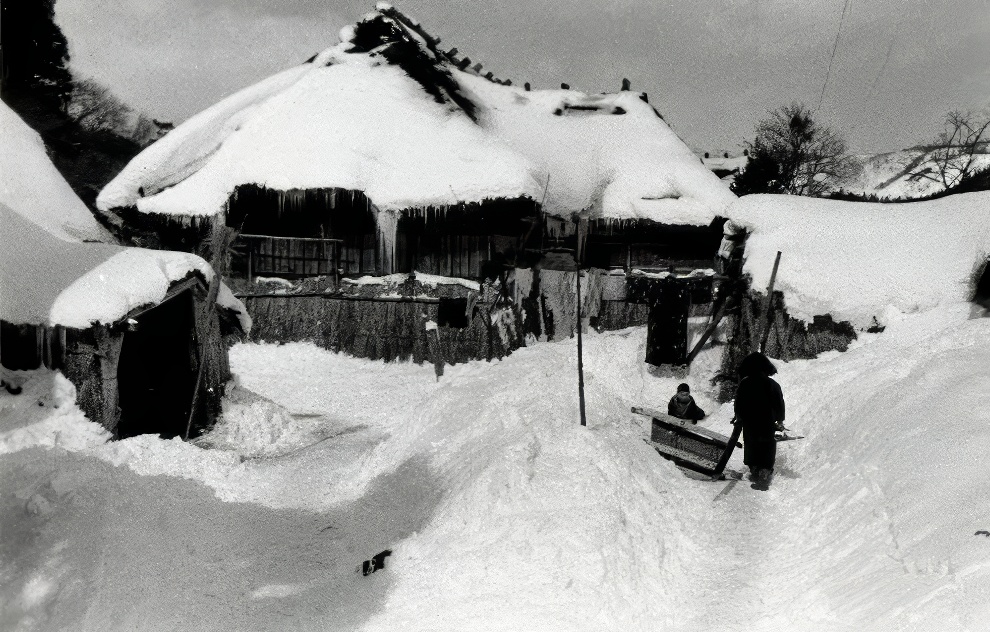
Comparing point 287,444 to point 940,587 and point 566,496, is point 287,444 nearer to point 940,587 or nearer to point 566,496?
point 566,496

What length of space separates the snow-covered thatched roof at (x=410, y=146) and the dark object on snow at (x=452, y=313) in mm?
3361

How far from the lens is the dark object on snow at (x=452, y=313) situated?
44.7 ft

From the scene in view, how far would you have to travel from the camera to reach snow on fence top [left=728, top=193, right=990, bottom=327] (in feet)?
40.2

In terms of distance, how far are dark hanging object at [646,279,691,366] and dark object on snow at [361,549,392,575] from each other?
10.2 m

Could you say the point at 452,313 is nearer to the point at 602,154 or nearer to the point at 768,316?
the point at 768,316

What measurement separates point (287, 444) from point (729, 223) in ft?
A: 34.3

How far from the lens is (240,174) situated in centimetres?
1667

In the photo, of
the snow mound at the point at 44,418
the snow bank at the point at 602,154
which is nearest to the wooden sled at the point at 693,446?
the snow mound at the point at 44,418

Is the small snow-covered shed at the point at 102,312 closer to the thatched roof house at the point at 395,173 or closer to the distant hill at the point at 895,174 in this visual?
the thatched roof house at the point at 395,173

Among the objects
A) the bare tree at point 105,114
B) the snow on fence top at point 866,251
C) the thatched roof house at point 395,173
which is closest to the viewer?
the snow on fence top at point 866,251

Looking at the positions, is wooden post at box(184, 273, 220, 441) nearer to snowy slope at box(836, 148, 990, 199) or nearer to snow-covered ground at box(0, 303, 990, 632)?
snow-covered ground at box(0, 303, 990, 632)

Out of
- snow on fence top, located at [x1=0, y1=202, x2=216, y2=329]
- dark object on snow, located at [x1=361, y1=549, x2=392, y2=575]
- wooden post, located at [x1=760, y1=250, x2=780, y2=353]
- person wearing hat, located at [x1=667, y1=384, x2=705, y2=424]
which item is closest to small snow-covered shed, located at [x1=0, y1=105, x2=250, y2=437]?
snow on fence top, located at [x1=0, y1=202, x2=216, y2=329]

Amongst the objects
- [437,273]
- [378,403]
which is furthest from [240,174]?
[378,403]

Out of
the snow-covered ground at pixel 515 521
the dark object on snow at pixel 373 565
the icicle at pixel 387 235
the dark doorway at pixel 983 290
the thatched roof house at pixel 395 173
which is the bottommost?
the dark object on snow at pixel 373 565
